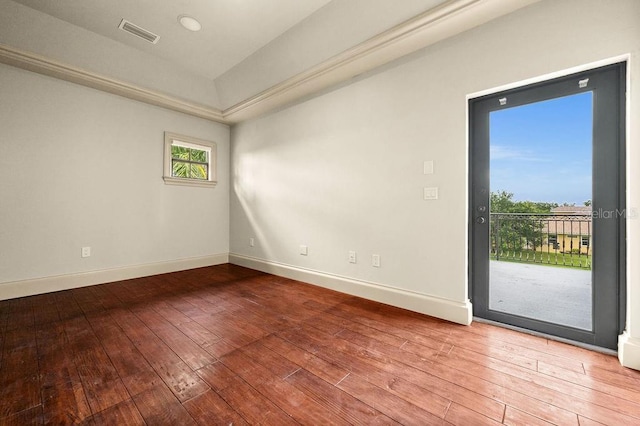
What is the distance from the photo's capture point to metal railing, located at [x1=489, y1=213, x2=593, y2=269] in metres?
1.97

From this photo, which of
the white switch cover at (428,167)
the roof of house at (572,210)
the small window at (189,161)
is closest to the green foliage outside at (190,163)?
the small window at (189,161)

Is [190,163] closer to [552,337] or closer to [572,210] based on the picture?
[572,210]

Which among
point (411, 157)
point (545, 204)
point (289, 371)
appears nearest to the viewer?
point (289, 371)

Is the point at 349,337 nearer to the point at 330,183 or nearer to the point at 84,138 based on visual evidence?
the point at 330,183

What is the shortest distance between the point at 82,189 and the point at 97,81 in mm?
1350

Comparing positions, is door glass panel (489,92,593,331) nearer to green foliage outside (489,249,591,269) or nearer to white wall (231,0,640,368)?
green foliage outside (489,249,591,269)

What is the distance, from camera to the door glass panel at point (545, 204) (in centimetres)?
195

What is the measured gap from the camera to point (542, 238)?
7.21ft

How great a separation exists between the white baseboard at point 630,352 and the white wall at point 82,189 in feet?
15.9

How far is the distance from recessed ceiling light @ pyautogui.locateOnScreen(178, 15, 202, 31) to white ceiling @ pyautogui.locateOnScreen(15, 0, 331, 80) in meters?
0.05

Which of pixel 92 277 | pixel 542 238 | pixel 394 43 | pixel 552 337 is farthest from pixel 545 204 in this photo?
pixel 92 277

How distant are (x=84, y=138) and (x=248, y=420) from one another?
3.90 metres

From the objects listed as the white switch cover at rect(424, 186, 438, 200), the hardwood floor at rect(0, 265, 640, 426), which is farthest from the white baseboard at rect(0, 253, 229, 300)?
the white switch cover at rect(424, 186, 438, 200)

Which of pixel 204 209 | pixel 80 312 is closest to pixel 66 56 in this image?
pixel 204 209
